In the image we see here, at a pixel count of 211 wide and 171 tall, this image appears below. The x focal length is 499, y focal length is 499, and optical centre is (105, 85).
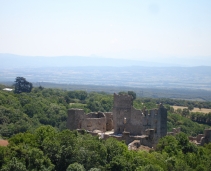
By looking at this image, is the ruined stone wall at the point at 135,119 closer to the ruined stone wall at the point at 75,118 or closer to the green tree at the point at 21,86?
the ruined stone wall at the point at 75,118

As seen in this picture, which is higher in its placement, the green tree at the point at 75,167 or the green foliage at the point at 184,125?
the green tree at the point at 75,167

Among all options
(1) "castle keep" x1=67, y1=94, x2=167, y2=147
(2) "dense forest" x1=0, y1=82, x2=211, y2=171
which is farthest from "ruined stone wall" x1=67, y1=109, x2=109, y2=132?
(2) "dense forest" x1=0, y1=82, x2=211, y2=171

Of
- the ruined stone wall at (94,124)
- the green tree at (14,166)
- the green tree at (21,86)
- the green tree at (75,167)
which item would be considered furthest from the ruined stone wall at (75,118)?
the green tree at (21,86)

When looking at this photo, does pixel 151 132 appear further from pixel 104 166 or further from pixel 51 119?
pixel 51 119

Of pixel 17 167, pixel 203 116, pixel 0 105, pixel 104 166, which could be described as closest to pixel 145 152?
pixel 104 166

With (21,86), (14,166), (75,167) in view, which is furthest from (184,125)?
(14,166)

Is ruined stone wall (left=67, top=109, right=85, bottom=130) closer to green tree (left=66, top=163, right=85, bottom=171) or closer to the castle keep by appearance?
the castle keep

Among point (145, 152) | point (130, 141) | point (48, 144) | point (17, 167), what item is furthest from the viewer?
point (130, 141)

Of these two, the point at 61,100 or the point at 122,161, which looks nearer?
the point at 122,161

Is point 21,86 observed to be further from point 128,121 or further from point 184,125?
point 128,121

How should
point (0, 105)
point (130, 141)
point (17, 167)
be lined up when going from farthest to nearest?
point (0, 105) → point (130, 141) → point (17, 167)

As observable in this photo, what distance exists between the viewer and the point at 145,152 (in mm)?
41562

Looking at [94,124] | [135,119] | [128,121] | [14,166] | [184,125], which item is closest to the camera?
[14,166]

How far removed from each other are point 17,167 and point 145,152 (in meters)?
12.4
